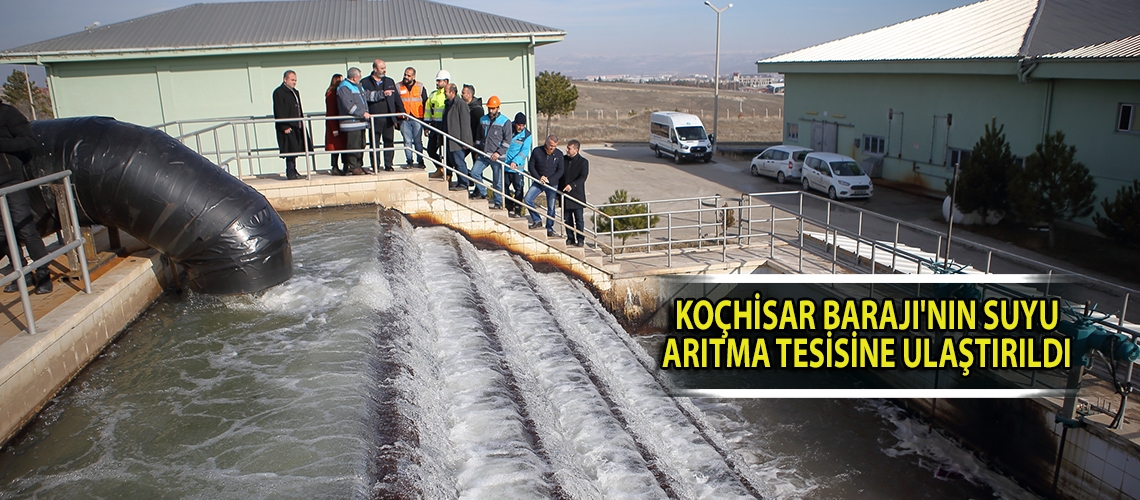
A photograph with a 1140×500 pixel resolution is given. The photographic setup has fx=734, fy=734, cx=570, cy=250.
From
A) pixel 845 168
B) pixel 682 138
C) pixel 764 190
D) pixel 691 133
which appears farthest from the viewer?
Result: pixel 691 133

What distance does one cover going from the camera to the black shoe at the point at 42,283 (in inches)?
250

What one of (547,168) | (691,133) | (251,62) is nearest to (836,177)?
(691,133)

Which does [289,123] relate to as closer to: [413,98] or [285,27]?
[413,98]

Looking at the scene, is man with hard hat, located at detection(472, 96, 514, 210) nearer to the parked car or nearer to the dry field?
the dry field

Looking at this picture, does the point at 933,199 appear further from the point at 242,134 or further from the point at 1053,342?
the point at 242,134

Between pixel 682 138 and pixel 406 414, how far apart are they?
1075 inches

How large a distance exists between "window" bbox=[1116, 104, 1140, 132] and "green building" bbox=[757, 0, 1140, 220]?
0.02m

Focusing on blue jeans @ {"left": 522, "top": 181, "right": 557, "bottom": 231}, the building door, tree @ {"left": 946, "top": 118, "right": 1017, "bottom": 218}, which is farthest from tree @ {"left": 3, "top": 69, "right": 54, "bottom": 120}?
tree @ {"left": 946, "top": 118, "right": 1017, "bottom": 218}

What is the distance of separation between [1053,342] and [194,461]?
8.04 meters

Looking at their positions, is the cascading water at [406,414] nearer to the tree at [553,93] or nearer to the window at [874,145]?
the window at [874,145]

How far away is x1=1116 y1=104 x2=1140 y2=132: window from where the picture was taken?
55.8 feet

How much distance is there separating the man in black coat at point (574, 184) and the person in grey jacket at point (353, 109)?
10.3ft

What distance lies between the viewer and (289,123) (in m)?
11.3

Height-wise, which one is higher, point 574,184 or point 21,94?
point 21,94
